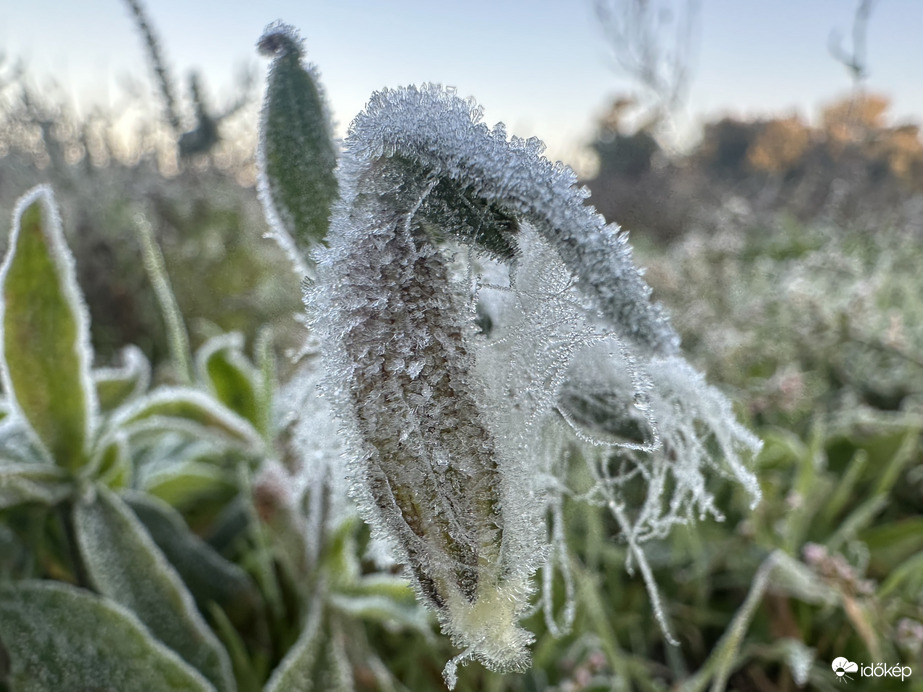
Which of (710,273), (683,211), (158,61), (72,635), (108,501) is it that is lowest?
(72,635)

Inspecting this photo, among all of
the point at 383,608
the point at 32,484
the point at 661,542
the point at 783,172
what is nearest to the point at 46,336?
the point at 32,484

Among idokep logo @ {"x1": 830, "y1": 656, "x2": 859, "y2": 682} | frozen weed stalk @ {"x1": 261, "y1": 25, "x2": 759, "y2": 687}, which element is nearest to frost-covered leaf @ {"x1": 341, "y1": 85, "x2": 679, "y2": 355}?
frozen weed stalk @ {"x1": 261, "y1": 25, "x2": 759, "y2": 687}

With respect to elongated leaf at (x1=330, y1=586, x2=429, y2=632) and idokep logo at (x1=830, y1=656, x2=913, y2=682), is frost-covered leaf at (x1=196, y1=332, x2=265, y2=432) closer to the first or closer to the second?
elongated leaf at (x1=330, y1=586, x2=429, y2=632)

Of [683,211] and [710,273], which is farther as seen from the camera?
[683,211]

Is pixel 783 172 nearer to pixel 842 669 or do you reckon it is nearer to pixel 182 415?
pixel 842 669

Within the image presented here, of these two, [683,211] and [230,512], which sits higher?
[683,211]

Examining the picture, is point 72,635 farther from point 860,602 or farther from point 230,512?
point 860,602

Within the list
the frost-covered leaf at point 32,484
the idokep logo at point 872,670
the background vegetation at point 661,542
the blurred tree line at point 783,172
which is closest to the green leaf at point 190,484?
the background vegetation at point 661,542

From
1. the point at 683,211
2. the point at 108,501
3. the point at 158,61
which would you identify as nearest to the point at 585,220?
the point at 158,61

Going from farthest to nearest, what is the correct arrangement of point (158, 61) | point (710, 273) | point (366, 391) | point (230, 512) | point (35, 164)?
point (35, 164), point (710, 273), point (230, 512), point (158, 61), point (366, 391)
